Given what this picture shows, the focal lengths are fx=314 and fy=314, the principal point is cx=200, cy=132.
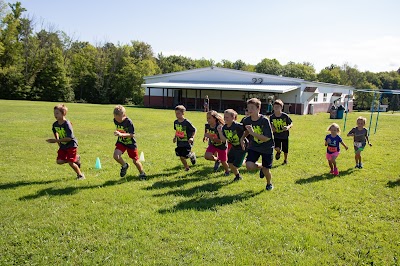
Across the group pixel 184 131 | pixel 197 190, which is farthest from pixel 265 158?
pixel 184 131

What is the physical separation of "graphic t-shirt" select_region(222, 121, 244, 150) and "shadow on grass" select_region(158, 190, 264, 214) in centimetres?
124

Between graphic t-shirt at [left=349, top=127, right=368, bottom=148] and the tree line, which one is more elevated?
the tree line

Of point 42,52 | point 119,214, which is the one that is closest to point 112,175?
point 119,214

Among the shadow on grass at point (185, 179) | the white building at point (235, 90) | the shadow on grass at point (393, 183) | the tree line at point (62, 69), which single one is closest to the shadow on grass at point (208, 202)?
the shadow on grass at point (185, 179)

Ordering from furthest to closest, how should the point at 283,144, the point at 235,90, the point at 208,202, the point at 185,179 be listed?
the point at 235,90 → the point at 283,144 → the point at 185,179 → the point at 208,202

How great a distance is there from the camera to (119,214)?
16.8 feet

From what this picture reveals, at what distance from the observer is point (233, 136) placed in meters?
7.03

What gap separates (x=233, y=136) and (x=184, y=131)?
1341 mm

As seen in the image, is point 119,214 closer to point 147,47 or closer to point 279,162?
point 279,162

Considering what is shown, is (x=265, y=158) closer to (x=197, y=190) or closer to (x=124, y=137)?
(x=197, y=190)

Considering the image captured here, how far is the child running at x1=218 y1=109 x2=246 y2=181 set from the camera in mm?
6957

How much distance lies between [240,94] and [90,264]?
3763 cm

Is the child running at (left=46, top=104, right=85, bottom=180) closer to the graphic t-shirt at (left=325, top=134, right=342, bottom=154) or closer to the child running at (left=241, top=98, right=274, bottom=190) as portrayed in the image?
the child running at (left=241, top=98, right=274, bottom=190)

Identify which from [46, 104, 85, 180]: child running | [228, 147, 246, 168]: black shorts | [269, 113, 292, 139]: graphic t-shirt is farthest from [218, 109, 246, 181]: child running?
[46, 104, 85, 180]: child running
